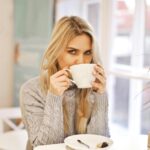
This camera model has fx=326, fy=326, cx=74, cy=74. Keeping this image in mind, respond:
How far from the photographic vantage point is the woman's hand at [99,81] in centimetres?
122

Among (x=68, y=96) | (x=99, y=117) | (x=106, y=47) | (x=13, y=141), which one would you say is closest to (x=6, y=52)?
(x=106, y=47)

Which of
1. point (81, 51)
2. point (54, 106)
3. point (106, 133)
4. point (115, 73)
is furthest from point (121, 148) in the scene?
point (115, 73)

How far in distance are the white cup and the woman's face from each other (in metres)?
0.21

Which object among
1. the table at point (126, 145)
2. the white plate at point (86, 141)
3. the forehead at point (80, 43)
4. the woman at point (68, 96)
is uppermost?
the forehead at point (80, 43)

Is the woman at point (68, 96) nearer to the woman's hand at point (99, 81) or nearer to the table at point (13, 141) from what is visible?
the woman's hand at point (99, 81)

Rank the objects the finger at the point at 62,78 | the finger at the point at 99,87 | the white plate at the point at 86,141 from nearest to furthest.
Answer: the white plate at the point at 86,141
the finger at the point at 62,78
the finger at the point at 99,87

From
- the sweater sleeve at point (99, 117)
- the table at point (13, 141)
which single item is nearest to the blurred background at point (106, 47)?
the table at point (13, 141)

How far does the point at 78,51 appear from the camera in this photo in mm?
1317

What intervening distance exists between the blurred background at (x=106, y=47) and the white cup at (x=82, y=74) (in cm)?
94

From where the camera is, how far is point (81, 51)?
1.32 m

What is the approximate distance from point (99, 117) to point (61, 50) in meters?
0.31

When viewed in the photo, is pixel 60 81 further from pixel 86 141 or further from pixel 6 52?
pixel 6 52

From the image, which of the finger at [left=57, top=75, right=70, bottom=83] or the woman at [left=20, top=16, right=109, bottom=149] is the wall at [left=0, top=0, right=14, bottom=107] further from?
the finger at [left=57, top=75, right=70, bottom=83]

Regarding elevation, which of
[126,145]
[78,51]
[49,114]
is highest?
[78,51]
